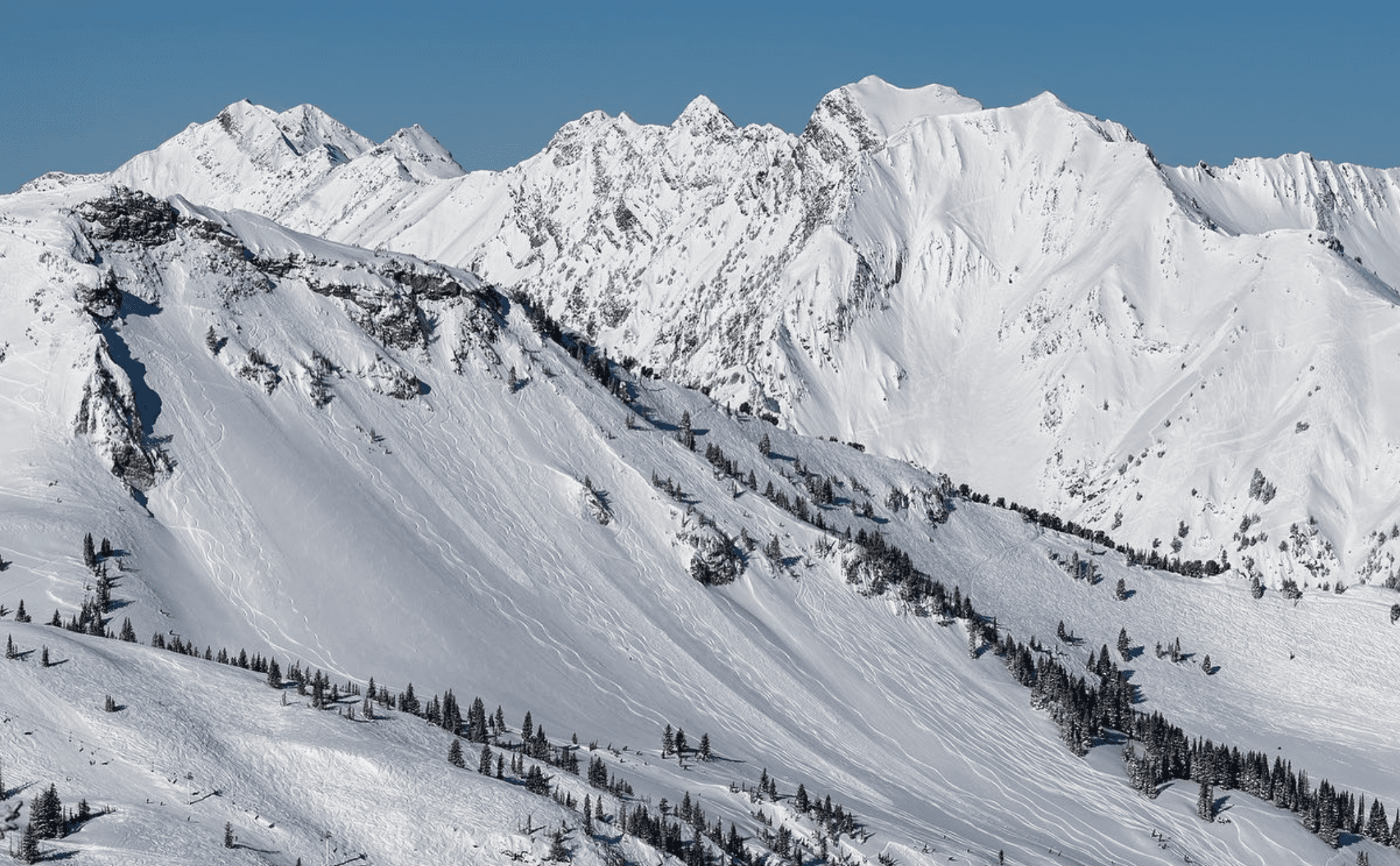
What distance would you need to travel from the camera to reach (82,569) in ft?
530

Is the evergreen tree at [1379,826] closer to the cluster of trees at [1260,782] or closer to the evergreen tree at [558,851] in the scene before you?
the cluster of trees at [1260,782]

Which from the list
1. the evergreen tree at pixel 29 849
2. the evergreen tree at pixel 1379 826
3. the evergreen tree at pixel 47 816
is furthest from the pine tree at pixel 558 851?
the evergreen tree at pixel 1379 826

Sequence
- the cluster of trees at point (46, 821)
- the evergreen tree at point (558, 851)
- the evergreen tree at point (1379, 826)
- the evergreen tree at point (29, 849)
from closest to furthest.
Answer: the evergreen tree at point (29, 849) → the cluster of trees at point (46, 821) → the evergreen tree at point (558, 851) → the evergreen tree at point (1379, 826)

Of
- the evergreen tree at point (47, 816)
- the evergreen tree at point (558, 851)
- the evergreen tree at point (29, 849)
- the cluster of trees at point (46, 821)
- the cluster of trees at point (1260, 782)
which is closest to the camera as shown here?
the evergreen tree at point (29, 849)

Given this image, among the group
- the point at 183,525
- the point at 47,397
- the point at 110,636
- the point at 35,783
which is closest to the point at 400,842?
the point at 35,783

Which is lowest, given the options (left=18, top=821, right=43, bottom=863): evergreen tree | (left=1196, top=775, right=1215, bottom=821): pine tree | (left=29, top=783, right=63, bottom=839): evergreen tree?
(left=18, top=821, right=43, bottom=863): evergreen tree

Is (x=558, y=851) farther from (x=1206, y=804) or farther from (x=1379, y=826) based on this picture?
(x=1379, y=826)

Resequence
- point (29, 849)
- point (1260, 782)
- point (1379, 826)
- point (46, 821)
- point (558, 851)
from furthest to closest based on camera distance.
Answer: point (1260, 782) < point (1379, 826) < point (558, 851) < point (46, 821) < point (29, 849)

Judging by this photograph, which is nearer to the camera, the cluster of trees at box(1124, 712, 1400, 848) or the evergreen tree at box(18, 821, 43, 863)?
the evergreen tree at box(18, 821, 43, 863)

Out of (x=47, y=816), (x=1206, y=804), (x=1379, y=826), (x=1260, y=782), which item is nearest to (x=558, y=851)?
(x=47, y=816)

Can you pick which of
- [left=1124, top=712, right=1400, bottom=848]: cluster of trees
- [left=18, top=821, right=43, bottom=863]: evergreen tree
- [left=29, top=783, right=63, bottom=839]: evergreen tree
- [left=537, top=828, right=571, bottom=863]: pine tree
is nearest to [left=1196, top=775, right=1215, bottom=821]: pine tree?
[left=1124, top=712, right=1400, bottom=848]: cluster of trees

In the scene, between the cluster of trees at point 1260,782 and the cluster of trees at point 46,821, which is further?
the cluster of trees at point 1260,782

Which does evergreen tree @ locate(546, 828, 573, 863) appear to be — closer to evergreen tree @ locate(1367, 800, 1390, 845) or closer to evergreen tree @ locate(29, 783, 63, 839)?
evergreen tree @ locate(29, 783, 63, 839)

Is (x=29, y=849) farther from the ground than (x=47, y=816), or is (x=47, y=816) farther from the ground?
(x=47, y=816)
